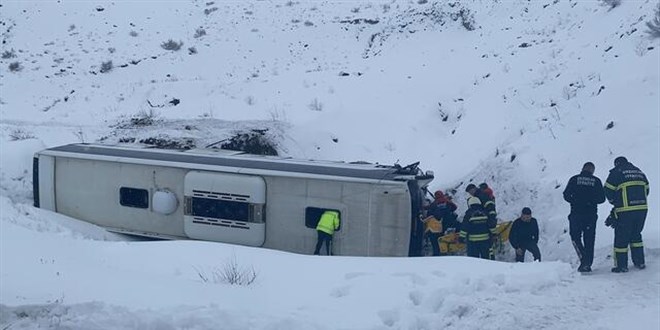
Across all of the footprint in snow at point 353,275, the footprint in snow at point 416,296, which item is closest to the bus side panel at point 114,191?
the footprint in snow at point 353,275

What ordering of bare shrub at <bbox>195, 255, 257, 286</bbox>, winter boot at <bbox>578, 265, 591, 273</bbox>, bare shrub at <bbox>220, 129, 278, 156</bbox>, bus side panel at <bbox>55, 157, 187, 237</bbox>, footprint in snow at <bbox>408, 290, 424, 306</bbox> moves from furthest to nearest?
bare shrub at <bbox>220, 129, 278, 156</bbox>, bus side panel at <bbox>55, 157, 187, 237</bbox>, winter boot at <bbox>578, 265, 591, 273</bbox>, bare shrub at <bbox>195, 255, 257, 286</bbox>, footprint in snow at <bbox>408, 290, 424, 306</bbox>

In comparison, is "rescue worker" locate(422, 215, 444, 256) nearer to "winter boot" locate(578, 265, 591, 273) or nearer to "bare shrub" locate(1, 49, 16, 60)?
"winter boot" locate(578, 265, 591, 273)

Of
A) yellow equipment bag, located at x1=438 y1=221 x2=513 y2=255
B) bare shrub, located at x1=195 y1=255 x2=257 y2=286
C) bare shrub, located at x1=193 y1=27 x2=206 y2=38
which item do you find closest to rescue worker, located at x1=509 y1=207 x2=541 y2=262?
yellow equipment bag, located at x1=438 y1=221 x2=513 y2=255

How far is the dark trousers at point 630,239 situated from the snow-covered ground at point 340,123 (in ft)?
0.90

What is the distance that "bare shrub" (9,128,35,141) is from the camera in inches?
727

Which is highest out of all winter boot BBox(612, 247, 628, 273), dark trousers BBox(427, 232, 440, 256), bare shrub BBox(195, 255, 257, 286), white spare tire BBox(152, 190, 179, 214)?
white spare tire BBox(152, 190, 179, 214)

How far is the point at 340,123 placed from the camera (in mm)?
20469

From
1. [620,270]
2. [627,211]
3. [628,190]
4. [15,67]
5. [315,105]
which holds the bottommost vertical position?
[620,270]

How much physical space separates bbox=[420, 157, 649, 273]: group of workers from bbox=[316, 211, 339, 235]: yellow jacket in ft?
4.85

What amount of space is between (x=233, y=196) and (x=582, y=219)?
575 centimetres

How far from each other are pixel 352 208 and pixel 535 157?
5466 millimetres

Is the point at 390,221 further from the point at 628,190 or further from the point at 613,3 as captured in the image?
the point at 613,3

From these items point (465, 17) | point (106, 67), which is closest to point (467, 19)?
point (465, 17)

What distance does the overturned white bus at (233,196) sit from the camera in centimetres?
1212
